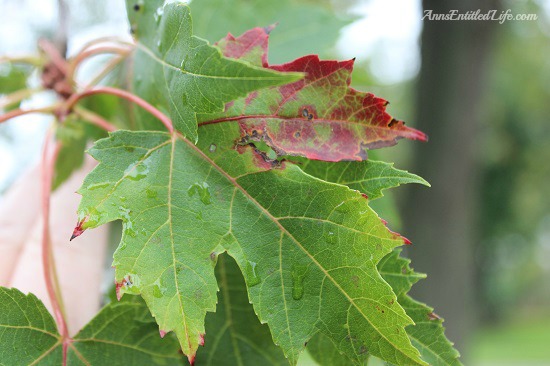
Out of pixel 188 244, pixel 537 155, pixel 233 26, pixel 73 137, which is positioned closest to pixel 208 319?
pixel 188 244

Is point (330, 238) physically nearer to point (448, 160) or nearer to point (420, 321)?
point (420, 321)

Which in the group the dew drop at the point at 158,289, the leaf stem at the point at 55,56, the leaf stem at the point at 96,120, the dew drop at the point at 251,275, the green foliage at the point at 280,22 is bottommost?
the dew drop at the point at 158,289

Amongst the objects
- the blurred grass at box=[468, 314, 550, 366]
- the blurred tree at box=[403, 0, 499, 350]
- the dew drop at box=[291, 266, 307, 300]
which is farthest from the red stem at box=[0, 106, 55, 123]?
the blurred grass at box=[468, 314, 550, 366]

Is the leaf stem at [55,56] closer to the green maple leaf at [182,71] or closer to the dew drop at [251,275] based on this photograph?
the green maple leaf at [182,71]

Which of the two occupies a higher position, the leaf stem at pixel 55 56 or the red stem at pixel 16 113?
the leaf stem at pixel 55 56

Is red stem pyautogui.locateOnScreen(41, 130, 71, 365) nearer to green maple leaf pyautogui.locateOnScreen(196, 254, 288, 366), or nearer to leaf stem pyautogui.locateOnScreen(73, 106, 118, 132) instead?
leaf stem pyautogui.locateOnScreen(73, 106, 118, 132)

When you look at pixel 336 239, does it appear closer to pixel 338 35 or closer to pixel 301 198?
pixel 301 198

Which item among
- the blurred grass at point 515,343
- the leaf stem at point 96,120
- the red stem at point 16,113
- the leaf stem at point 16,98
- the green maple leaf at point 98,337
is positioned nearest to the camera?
the green maple leaf at point 98,337

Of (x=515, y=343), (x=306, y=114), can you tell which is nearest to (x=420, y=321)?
(x=306, y=114)

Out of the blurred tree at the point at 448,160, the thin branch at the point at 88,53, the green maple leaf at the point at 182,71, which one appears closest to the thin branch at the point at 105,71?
the thin branch at the point at 88,53
